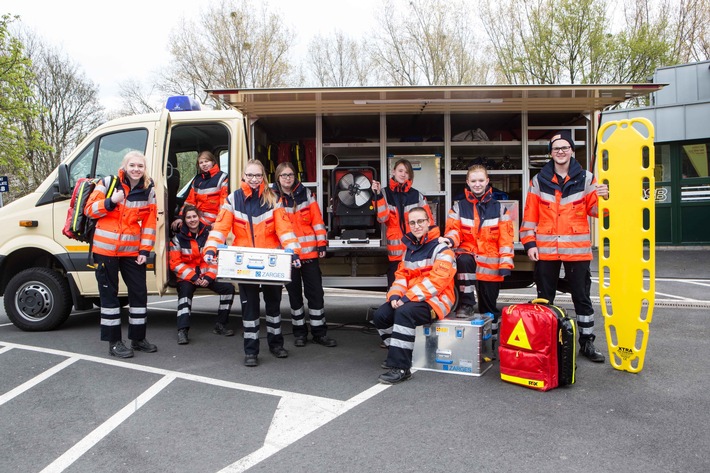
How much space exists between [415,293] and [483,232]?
3.23 feet

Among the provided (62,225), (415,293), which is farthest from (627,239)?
(62,225)

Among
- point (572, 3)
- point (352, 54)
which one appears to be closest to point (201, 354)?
point (572, 3)

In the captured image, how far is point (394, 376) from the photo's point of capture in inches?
163

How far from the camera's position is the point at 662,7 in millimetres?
20344

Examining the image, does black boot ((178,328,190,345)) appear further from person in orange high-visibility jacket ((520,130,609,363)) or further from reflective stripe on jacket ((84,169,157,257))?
person in orange high-visibility jacket ((520,130,609,363))

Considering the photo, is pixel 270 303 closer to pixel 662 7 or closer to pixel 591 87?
pixel 591 87

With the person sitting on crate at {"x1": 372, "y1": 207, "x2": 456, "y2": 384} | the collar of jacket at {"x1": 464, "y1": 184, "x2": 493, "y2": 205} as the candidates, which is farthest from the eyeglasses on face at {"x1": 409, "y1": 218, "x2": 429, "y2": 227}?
the collar of jacket at {"x1": 464, "y1": 184, "x2": 493, "y2": 205}

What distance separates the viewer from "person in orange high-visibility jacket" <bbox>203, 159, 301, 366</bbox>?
4672 millimetres

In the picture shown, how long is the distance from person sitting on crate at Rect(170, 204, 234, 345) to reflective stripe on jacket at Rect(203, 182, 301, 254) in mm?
970

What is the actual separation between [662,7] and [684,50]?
1.85m

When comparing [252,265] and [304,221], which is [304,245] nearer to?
[304,221]

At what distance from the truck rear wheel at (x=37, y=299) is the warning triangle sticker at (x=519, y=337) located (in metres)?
4.78

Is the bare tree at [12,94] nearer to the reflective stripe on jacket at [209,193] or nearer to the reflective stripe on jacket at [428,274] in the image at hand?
the reflective stripe on jacket at [209,193]

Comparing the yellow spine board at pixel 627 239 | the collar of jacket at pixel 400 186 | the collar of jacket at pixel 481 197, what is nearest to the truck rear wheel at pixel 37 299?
the collar of jacket at pixel 400 186
